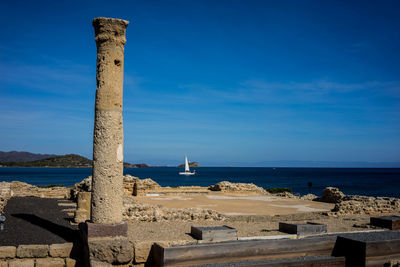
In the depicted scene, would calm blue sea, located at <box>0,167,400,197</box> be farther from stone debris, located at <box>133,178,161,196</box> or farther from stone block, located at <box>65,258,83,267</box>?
stone block, located at <box>65,258,83,267</box>

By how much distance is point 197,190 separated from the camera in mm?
24000

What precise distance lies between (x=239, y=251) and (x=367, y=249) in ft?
7.12

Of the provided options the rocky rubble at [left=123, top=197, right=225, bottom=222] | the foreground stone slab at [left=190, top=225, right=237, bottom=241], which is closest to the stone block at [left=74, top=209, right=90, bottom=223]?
the rocky rubble at [left=123, top=197, right=225, bottom=222]

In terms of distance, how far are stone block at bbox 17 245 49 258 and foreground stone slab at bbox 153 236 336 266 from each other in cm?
227

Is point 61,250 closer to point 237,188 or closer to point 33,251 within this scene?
point 33,251

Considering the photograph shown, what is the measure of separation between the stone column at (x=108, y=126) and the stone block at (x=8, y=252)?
153 cm

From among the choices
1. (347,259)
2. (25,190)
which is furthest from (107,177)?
(25,190)

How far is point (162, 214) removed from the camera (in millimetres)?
10570

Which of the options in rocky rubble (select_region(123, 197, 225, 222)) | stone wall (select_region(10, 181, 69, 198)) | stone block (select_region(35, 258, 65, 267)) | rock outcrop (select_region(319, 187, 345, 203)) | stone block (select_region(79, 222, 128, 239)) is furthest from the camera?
stone wall (select_region(10, 181, 69, 198))

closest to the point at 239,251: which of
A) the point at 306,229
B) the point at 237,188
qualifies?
the point at 306,229

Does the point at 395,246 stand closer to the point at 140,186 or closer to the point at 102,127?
the point at 102,127

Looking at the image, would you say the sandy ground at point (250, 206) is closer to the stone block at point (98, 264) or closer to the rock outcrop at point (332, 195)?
the rock outcrop at point (332, 195)

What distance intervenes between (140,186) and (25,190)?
6.82 metres

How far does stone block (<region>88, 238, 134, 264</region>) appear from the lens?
638 centimetres
